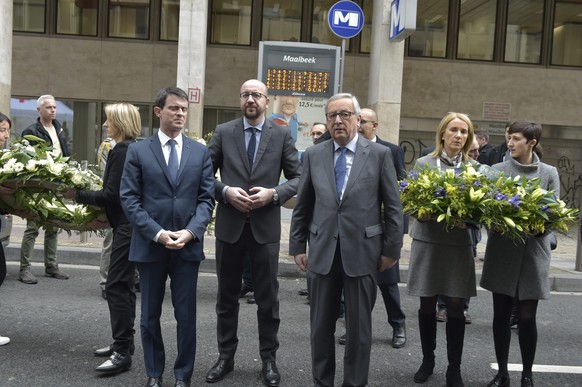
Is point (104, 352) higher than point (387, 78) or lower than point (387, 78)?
lower

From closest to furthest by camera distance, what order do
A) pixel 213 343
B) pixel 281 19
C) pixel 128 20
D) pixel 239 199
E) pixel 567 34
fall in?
pixel 239 199, pixel 213 343, pixel 128 20, pixel 281 19, pixel 567 34

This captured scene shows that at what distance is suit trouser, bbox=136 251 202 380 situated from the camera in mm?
4336

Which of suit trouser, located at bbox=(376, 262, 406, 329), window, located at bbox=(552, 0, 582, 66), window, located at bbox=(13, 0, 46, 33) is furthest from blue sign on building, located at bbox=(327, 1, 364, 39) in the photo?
window, located at bbox=(13, 0, 46, 33)

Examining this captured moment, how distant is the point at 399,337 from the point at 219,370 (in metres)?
1.81

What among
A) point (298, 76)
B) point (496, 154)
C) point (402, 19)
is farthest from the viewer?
point (402, 19)

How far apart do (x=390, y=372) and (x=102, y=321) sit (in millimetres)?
2763

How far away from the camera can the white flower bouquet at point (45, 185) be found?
4914 millimetres

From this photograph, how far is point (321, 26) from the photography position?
60.1 feet

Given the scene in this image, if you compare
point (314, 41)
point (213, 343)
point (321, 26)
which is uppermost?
point (321, 26)

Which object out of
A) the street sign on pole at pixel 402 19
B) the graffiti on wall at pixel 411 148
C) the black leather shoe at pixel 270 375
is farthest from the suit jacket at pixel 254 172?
the graffiti on wall at pixel 411 148

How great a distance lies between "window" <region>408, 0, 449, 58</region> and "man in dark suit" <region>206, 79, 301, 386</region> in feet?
47.0

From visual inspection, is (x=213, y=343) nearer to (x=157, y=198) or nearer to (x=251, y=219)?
(x=251, y=219)

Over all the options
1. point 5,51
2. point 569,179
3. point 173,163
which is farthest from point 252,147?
point 569,179

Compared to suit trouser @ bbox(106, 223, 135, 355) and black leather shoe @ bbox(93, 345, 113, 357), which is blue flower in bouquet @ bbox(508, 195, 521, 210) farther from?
black leather shoe @ bbox(93, 345, 113, 357)
